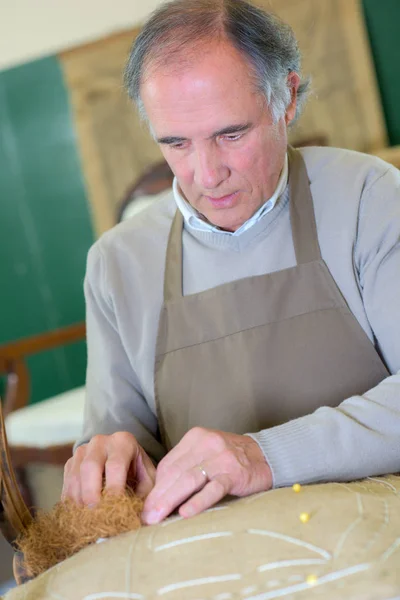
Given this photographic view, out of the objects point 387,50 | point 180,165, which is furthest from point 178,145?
point 387,50

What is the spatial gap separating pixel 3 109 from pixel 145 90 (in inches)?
146

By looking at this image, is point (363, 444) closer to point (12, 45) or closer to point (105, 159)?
point (105, 159)

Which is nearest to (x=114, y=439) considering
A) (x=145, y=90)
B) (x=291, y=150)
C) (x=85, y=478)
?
(x=85, y=478)

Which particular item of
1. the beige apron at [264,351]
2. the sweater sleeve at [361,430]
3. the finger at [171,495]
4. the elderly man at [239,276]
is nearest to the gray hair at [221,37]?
the elderly man at [239,276]

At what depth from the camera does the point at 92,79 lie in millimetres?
4637

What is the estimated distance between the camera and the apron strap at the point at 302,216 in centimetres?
156

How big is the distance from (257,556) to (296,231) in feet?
2.52

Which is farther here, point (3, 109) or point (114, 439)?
point (3, 109)

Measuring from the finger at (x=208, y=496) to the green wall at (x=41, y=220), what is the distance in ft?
12.9

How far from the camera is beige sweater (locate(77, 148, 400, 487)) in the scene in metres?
1.49

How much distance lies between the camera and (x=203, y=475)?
3.78ft

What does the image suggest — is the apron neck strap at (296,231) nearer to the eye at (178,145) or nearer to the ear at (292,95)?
the ear at (292,95)

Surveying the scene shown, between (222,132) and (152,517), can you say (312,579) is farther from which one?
(222,132)

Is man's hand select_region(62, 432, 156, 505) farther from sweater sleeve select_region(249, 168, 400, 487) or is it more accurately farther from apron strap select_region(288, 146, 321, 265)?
apron strap select_region(288, 146, 321, 265)
